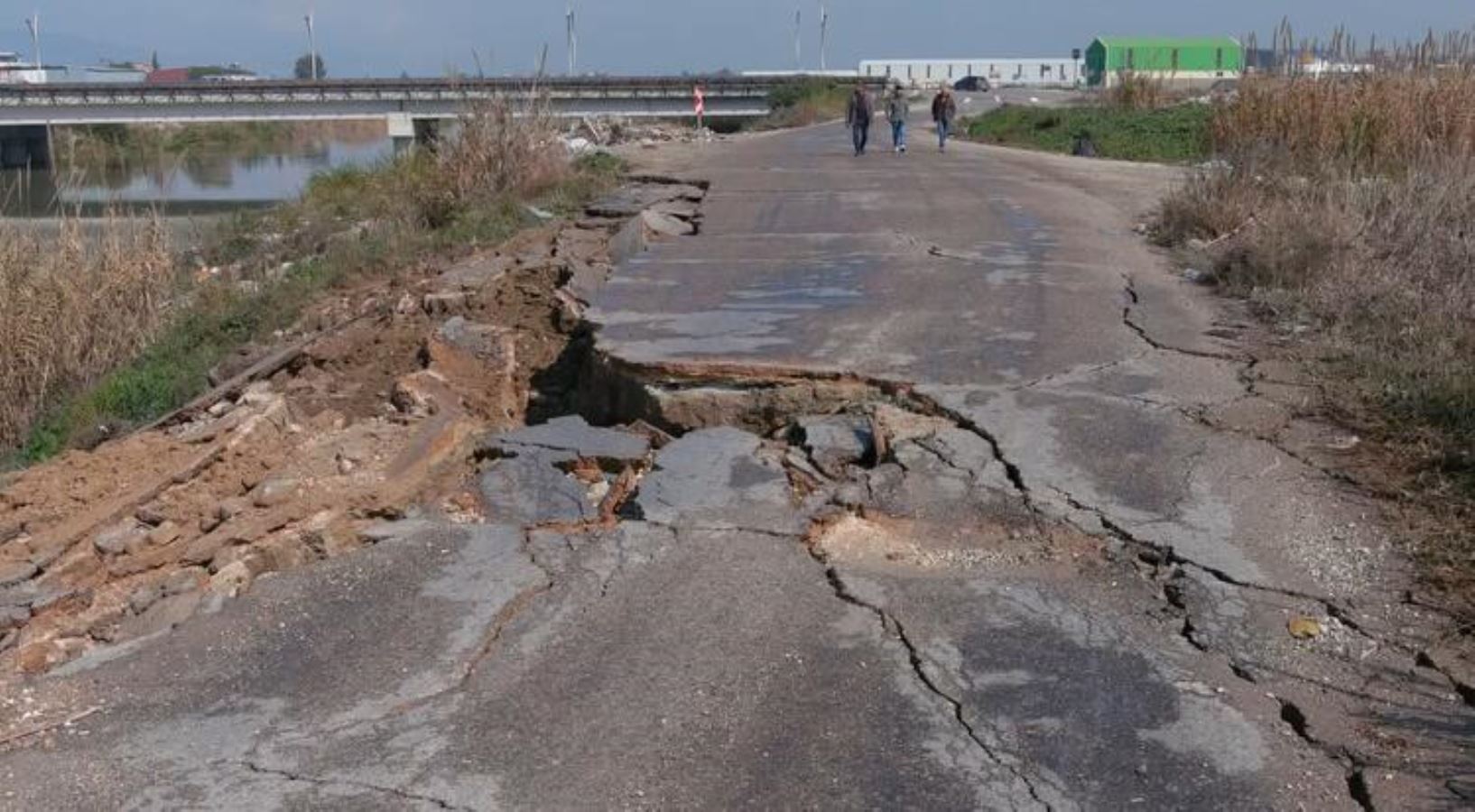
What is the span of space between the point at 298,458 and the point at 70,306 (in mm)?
6086

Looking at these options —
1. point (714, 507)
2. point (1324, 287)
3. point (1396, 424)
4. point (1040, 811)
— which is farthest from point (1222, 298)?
point (1040, 811)

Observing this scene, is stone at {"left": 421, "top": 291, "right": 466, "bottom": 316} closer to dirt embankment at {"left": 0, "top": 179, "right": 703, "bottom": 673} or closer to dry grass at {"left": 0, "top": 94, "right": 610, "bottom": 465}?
dirt embankment at {"left": 0, "top": 179, "right": 703, "bottom": 673}

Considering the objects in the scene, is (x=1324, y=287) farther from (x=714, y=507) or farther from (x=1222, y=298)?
(x=714, y=507)

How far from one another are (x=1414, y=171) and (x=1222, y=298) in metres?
3.01

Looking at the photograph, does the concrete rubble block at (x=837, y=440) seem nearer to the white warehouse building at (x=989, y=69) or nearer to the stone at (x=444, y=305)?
the stone at (x=444, y=305)

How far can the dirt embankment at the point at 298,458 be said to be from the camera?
18.5 feet

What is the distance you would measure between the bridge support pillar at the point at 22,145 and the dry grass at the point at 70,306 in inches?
1950

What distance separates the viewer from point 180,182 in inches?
1922

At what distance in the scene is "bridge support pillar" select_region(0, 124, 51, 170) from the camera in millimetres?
57562

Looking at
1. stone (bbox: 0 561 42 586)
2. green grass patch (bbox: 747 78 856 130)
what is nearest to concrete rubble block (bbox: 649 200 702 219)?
stone (bbox: 0 561 42 586)

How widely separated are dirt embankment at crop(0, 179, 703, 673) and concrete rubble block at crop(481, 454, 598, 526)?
0.43 feet

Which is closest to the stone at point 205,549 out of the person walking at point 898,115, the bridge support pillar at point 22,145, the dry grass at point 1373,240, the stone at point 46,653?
the stone at point 46,653

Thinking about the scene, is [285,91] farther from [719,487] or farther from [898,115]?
[719,487]

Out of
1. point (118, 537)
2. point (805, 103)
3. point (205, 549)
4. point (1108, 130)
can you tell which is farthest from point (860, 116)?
point (805, 103)
